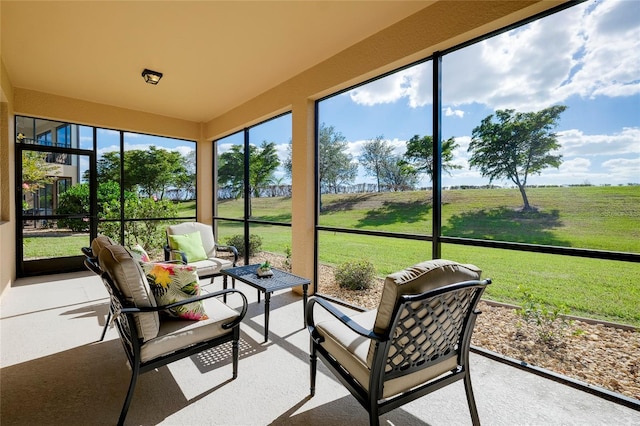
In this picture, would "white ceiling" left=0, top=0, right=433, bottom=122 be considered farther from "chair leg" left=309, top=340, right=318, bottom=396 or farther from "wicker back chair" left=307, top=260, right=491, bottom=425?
"chair leg" left=309, top=340, right=318, bottom=396

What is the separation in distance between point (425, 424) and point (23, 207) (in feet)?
20.9

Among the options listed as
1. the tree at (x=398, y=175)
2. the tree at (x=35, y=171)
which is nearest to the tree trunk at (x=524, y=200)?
the tree at (x=398, y=175)

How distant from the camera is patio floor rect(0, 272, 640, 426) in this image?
185cm

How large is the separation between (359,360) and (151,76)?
14.2 ft

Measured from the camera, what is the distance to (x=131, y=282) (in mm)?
1807

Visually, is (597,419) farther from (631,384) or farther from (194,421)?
(194,421)

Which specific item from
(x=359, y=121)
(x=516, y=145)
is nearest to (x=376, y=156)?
(x=359, y=121)

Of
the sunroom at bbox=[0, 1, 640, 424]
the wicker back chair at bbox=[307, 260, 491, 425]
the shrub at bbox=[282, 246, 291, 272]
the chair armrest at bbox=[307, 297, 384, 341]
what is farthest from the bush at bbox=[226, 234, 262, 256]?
the wicker back chair at bbox=[307, 260, 491, 425]

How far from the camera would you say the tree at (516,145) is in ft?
7.93

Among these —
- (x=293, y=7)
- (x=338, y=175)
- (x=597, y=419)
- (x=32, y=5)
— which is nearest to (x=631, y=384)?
(x=597, y=419)

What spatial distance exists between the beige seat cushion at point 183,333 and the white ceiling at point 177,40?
8.72ft

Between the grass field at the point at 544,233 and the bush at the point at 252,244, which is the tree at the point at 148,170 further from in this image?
the grass field at the point at 544,233

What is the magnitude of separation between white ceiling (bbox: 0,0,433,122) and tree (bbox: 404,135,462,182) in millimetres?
1199

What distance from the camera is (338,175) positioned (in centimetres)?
409
